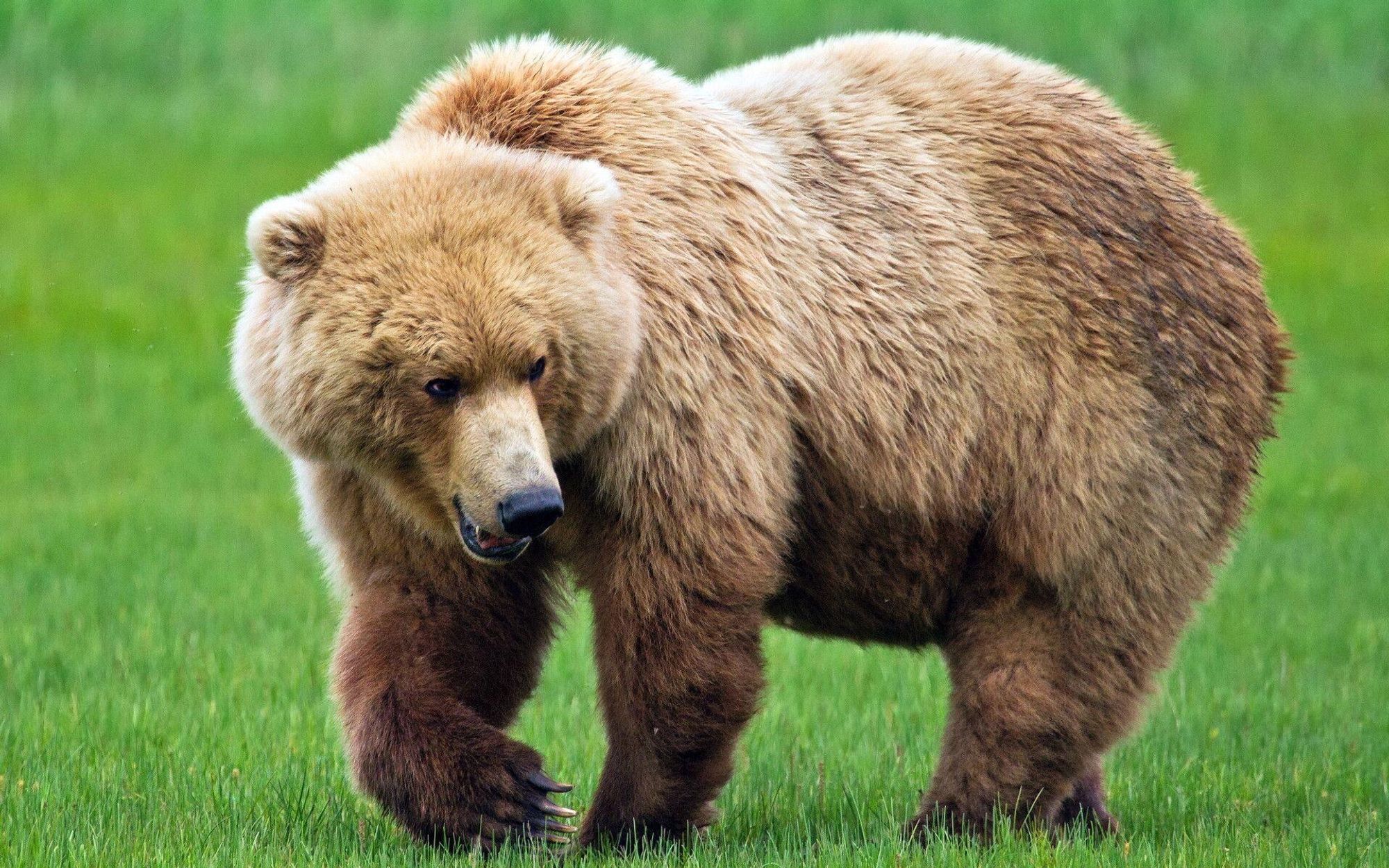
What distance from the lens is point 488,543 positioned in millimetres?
4551

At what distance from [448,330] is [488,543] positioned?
54 cm

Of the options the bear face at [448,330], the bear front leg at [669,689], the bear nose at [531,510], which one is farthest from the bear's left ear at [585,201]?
the bear front leg at [669,689]

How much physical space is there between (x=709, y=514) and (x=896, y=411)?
79cm

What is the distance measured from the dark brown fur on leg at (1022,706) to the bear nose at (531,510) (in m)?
1.71

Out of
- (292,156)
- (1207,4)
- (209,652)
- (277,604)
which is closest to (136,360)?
(292,156)

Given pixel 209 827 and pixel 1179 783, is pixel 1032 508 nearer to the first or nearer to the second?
pixel 1179 783

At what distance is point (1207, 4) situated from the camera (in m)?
23.0

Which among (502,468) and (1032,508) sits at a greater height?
(502,468)

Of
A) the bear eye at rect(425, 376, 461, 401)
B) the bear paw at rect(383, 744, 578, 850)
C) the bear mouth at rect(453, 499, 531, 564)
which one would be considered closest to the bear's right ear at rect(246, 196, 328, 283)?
the bear eye at rect(425, 376, 461, 401)

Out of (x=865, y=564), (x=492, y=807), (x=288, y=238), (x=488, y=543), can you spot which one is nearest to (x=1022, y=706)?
(x=865, y=564)

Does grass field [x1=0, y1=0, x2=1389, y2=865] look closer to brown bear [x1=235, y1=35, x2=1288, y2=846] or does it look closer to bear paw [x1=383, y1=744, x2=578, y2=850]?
bear paw [x1=383, y1=744, x2=578, y2=850]

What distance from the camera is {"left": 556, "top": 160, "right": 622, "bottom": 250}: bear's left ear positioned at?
185 inches

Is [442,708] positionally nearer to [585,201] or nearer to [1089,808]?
[585,201]

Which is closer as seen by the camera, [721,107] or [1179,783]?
[721,107]
